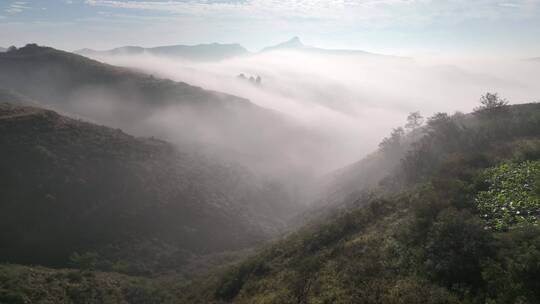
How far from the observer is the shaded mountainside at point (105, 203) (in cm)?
5506

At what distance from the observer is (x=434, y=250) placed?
15094 mm

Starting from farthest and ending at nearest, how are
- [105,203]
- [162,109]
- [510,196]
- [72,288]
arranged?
[162,109], [105,203], [72,288], [510,196]

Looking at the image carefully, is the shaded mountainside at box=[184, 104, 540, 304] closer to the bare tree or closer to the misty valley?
the misty valley

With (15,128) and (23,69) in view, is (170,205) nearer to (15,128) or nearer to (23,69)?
(15,128)

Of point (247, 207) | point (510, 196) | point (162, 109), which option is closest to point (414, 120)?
point (247, 207)

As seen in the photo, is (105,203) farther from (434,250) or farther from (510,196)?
(510,196)

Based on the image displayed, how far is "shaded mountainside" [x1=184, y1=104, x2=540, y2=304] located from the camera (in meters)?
12.5

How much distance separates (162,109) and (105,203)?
95968mm

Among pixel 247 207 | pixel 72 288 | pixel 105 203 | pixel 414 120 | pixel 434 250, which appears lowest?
pixel 247 207

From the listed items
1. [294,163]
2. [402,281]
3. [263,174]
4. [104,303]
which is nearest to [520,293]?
[402,281]

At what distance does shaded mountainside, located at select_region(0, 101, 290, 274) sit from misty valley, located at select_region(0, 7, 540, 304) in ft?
1.02

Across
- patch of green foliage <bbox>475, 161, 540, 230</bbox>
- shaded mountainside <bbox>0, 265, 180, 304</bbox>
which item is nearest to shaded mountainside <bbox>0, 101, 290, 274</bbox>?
shaded mountainside <bbox>0, 265, 180, 304</bbox>

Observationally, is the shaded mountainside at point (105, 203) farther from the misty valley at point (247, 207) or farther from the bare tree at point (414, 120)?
the bare tree at point (414, 120)

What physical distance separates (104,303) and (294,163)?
10942cm
